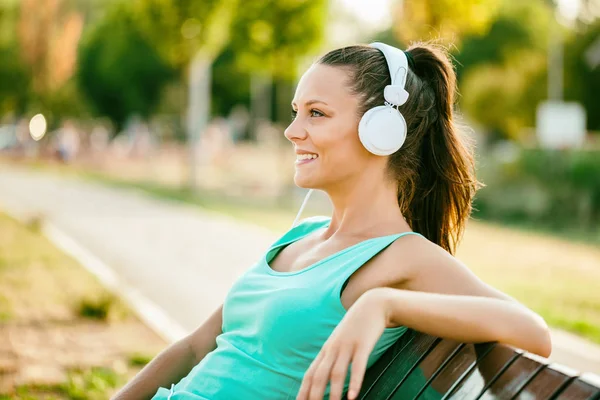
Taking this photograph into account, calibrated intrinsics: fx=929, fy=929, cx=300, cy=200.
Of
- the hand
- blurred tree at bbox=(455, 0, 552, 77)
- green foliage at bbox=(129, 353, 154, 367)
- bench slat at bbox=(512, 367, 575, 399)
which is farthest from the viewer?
blurred tree at bbox=(455, 0, 552, 77)

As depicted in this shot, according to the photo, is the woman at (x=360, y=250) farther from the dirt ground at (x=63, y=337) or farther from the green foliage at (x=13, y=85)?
the green foliage at (x=13, y=85)

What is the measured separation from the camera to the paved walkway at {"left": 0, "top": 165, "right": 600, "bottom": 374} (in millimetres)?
9047

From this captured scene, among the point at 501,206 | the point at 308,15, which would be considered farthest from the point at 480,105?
the point at 501,206

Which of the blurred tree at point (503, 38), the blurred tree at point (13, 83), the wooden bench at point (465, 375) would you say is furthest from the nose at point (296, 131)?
the blurred tree at point (503, 38)

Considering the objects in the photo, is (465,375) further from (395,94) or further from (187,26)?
(187,26)

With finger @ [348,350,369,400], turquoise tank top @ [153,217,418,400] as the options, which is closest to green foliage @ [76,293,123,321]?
turquoise tank top @ [153,217,418,400]

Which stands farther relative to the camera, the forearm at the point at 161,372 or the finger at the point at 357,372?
the forearm at the point at 161,372

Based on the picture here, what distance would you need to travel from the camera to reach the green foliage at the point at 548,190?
58.4ft

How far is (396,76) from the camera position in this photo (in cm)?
263

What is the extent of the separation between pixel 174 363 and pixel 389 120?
3.41 ft

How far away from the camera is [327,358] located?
202cm

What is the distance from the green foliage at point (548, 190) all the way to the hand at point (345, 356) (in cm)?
1567

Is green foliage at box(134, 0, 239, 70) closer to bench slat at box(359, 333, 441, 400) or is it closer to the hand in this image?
bench slat at box(359, 333, 441, 400)

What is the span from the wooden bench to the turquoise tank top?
0.26 ft
